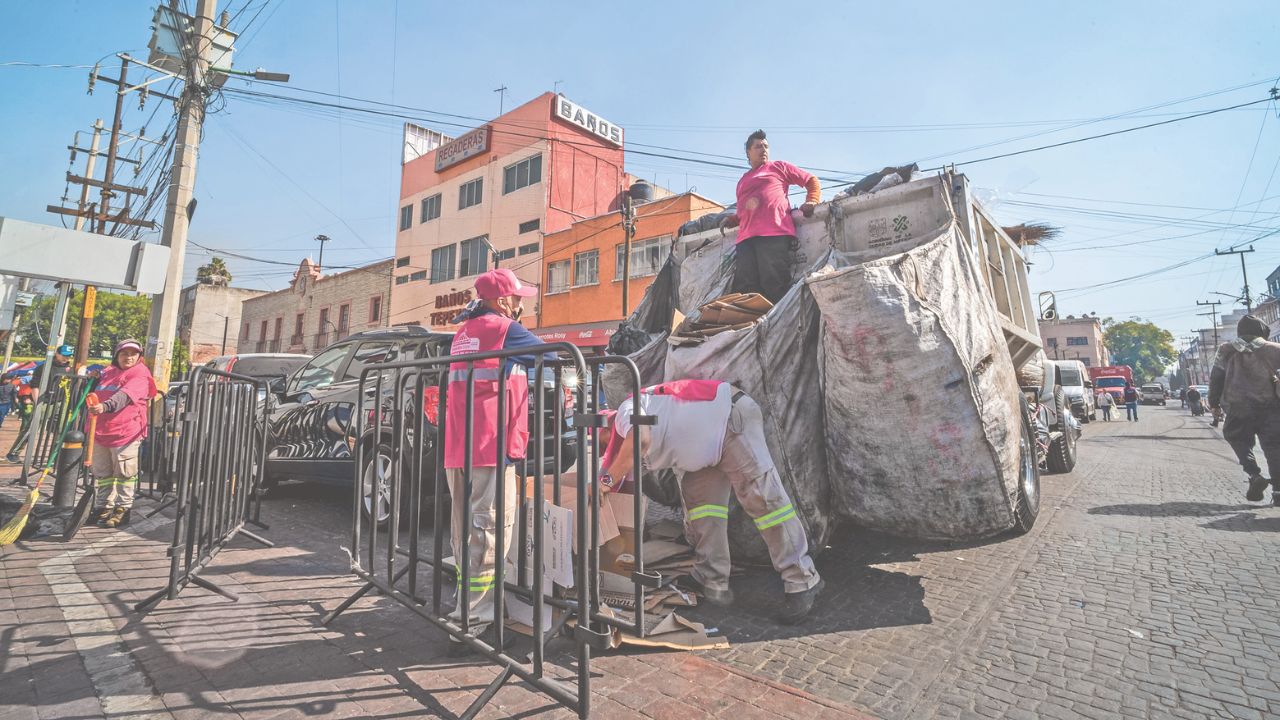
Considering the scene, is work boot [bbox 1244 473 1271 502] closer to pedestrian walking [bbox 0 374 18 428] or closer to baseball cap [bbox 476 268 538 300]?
baseball cap [bbox 476 268 538 300]

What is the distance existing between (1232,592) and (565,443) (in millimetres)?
4499

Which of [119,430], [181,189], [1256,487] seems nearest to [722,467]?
[119,430]

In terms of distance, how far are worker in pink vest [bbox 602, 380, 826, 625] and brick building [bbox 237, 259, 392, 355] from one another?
31.2m

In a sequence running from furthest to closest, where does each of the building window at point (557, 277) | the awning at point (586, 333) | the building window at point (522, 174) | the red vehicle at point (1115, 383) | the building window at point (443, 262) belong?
the red vehicle at point (1115, 383) → the building window at point (443, 262) → the building window at point (522, 174) → the building window at point (557, 277) → the awning at point (586, 333)

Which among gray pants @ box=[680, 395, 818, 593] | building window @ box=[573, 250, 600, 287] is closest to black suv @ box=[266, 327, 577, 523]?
gray pants @ box=[680, 395, 818, 593]

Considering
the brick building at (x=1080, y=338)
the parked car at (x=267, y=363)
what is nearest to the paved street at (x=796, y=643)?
the parked car at (x=267, y=363)

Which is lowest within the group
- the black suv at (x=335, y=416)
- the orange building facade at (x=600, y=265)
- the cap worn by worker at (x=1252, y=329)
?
the black suv at (x=335, y=416)

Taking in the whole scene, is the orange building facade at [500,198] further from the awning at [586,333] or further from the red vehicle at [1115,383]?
the red vehicle at [1115,383]

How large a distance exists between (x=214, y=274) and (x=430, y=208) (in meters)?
27.4

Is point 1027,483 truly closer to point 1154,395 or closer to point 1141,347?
point 1154,395

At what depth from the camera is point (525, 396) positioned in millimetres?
3121

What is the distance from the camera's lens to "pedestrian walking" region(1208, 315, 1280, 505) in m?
5.77

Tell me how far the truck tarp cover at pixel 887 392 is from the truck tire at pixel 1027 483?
1.16 meters

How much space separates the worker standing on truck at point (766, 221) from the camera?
16.5 feet
